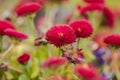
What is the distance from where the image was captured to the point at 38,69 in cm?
162

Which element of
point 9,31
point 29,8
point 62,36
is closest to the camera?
point 62,36

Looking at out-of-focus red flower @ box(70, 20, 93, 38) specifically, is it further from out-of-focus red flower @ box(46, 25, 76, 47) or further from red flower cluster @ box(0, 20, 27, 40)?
red flower cluster @ box(0, 20, 27, 40)

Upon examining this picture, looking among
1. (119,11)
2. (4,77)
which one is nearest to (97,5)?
(4,77)

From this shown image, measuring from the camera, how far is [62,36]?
1309 mm

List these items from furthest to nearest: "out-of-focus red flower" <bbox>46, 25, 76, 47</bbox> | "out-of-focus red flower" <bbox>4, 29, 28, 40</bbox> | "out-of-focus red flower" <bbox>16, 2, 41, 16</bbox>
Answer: "out-of-focus red flower" <bbox>16, 2, 41, 16</bbox>, "out-of-focus red flower" <bbox>4, 29, 28, 40</bbox>, "out-of-focus red flower" <bbox>46, 25, 76, 47</bbox>

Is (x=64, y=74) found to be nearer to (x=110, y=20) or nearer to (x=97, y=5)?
(x=97, y=5)

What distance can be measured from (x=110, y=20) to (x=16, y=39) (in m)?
0.60

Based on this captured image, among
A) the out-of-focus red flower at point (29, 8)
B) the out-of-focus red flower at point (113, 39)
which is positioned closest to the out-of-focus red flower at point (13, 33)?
the out-of-focus red flower at point (29, 8)

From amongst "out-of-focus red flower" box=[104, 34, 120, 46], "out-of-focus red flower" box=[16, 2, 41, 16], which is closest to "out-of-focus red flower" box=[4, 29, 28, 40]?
"out-of-focus red flower" box=[16, 2, 41, 16]

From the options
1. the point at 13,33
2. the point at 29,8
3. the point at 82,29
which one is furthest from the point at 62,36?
the point at 29,8

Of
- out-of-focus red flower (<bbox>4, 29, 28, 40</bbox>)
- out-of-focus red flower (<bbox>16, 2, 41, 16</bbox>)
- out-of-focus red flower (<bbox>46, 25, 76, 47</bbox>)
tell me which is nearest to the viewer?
out-of-focus red flower (<bbox>46, 25, 76, 47</bbox>)

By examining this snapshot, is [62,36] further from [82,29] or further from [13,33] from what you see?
[13,33]

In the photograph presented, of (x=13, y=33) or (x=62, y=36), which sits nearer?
(x=62, y=36)

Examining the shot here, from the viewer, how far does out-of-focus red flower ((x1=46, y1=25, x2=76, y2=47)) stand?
131 centimetres
